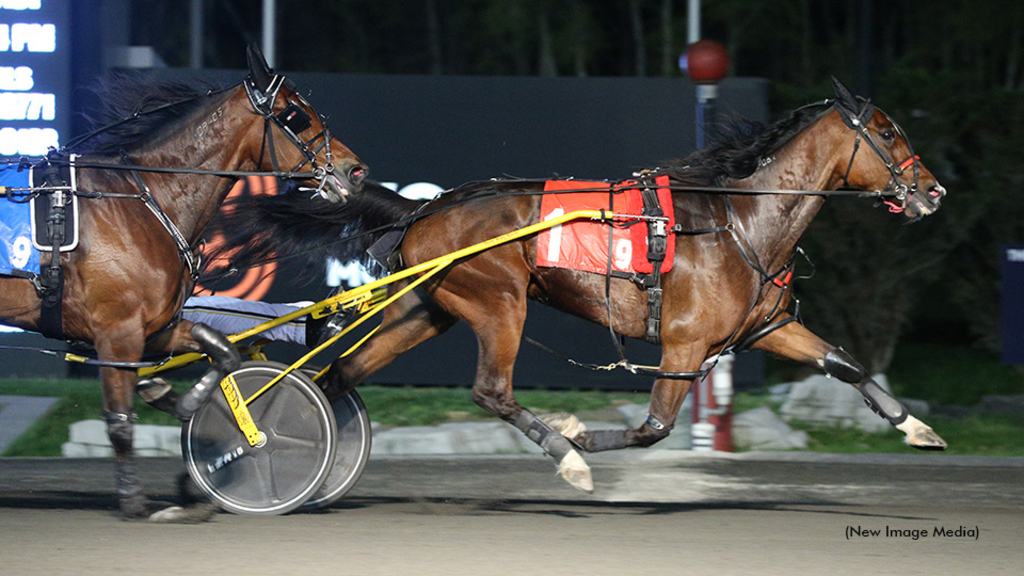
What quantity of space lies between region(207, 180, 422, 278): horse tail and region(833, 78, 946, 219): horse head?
2235mm

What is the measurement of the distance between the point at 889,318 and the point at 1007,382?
2194 mm

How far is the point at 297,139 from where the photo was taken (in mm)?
5516

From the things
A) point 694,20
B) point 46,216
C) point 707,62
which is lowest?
point 46,216

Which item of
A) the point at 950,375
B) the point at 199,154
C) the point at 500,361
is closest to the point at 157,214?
the point at 199,154

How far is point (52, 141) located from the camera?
9148mm

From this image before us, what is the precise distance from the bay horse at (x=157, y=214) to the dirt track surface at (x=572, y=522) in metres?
0.62

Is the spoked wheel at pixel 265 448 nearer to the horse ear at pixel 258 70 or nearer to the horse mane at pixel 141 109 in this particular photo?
the horse mane at pixel 141 109

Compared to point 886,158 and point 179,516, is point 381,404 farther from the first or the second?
point 886,158

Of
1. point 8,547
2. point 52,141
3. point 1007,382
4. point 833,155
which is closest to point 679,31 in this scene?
point 1007,382

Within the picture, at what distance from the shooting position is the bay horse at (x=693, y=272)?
18.7 feet

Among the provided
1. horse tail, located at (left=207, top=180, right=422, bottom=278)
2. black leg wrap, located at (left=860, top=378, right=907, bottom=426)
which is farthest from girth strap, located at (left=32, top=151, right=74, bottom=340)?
black leg wrap, located at (left=860, top=378, right=907, bottom=426)

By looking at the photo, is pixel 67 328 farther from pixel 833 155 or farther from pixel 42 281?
pixel 833 155

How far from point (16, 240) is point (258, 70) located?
1.31 meters

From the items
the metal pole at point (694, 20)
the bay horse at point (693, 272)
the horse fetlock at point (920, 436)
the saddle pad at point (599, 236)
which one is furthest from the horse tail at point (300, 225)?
the metal pole at point (694, 20)
